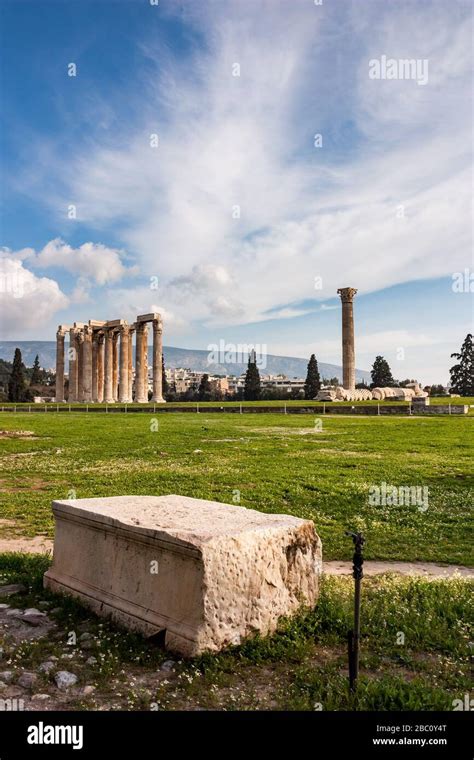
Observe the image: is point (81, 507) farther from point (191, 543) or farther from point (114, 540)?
point (191, 543)

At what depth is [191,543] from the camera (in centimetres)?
512

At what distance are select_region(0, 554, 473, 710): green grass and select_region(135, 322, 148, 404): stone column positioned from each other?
227 ft

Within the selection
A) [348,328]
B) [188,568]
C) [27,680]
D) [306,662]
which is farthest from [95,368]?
[306,662]

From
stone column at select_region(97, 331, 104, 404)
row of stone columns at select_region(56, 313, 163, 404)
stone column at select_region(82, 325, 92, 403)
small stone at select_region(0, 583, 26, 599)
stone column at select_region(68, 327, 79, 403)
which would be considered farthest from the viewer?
stone column at select_region(97, 331, 104, 404)

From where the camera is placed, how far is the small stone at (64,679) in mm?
4623

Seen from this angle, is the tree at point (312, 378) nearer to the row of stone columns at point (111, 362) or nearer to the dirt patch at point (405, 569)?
the row of stone columns at point (111, 362)

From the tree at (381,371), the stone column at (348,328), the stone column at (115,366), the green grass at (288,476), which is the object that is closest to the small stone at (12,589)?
the green grass at (288,476)

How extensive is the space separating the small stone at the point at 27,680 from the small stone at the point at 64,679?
0.60 ft

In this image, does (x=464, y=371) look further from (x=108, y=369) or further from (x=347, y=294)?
(x=108, y=369)

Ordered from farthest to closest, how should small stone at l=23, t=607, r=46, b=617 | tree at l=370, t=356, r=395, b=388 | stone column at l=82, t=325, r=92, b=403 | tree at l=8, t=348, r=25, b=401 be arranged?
tree at l=370, t=356, r=395, b=388
tree at l=8, t=348, r=25, b=401
stone column at l=82, t=325, r=92, b=403
small stone at l=23, t=607, r=46, b=617

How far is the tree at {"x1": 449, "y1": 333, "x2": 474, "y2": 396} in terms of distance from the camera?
102688mm

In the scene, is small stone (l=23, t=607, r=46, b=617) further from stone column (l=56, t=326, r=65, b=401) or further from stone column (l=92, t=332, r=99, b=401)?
stone column (l=56, t=326, r=65, b=401)

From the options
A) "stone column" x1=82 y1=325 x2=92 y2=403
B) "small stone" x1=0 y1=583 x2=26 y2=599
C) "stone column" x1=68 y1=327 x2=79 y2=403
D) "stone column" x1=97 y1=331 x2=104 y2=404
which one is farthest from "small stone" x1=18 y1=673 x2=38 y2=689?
"stone column" x1=97 y1=331 x2=104 y2=404
